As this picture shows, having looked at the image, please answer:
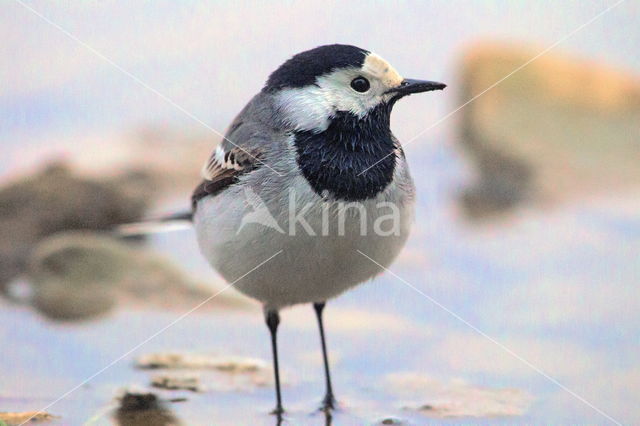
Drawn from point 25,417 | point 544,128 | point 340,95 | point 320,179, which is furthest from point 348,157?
point 544,128

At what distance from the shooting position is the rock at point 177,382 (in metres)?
5.08

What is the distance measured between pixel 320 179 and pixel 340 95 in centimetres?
38

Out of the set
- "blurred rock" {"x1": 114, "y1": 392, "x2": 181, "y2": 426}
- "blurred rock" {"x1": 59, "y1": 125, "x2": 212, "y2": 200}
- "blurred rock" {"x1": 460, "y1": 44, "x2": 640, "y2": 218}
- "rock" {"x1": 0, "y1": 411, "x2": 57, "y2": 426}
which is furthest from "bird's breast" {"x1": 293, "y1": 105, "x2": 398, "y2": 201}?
"blurred rock" {"x1": 59, "y1": 125, "x2": 212, "y2": 200}

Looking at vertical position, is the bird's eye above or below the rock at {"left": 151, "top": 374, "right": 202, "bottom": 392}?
above

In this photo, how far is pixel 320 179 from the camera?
4.35m

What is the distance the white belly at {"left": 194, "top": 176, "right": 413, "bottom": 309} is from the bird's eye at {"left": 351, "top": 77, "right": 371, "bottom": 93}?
44cm

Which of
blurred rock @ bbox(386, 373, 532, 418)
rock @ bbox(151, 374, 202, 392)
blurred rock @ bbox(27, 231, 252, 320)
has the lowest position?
rock @ bbox(151, 374, 202, 392)

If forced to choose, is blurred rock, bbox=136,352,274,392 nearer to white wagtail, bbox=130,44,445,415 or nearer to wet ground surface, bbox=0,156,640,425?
wet ground surface, bbox=0,156,640,425

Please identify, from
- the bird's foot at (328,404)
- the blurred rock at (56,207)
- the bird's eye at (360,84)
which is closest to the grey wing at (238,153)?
the bird's eye at (360,84)

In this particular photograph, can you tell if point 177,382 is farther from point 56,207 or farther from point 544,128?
point 544,128

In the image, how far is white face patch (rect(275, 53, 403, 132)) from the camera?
4.42 meters

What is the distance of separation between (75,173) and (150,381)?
7.98 feet

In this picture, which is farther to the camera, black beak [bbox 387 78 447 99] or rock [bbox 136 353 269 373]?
rock [bbox 136 353 269 373]

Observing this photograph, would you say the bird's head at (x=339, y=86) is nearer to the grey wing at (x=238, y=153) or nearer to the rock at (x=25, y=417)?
the grey wing at (x=238, y=153)
